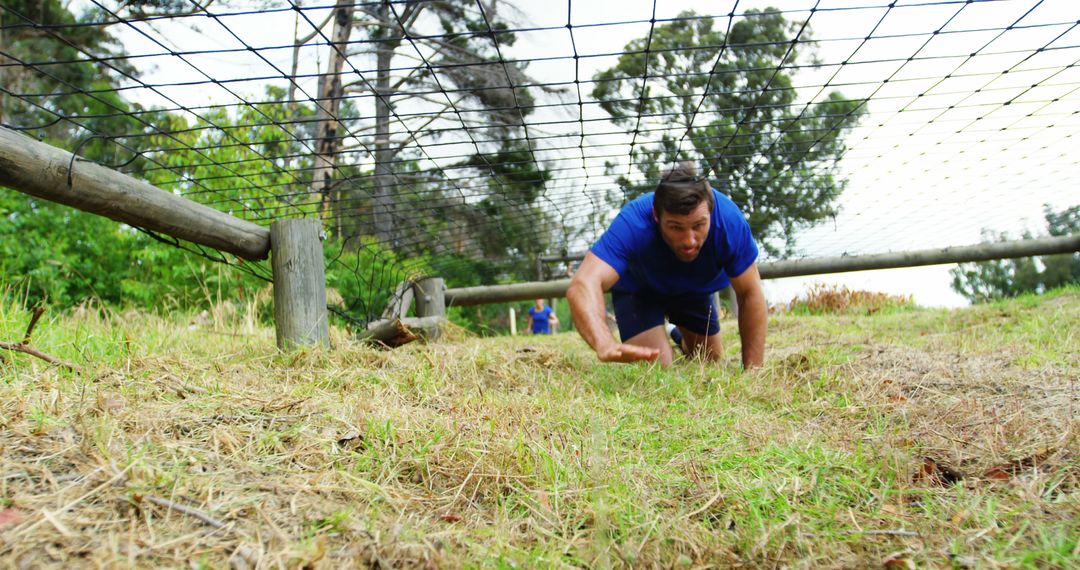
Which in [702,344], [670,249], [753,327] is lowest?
[702,344]

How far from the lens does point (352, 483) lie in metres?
1.43

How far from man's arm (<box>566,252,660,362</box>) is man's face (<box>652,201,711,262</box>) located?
12.8 inches

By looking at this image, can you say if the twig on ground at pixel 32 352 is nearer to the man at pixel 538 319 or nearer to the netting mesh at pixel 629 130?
the netting mesh at pixel 629 130

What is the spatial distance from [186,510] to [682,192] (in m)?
2.36

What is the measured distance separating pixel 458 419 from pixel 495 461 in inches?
14.6

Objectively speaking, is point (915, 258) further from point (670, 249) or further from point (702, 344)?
point (670, 249)

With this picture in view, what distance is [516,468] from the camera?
61.5 inches

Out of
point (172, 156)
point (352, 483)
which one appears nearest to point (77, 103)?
point (172, 156)

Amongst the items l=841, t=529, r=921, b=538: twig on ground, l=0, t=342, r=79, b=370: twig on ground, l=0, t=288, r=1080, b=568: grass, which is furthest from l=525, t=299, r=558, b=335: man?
l=841, t=529, r=921, b=538: twig on ground

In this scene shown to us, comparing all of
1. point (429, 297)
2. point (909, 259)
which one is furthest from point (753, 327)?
point (909, 259)

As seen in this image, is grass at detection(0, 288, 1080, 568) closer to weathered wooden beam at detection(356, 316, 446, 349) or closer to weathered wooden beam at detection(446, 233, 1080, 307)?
weathered wooden beam at detection(356, 316, 446, 349)

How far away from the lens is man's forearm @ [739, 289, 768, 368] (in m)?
3.37

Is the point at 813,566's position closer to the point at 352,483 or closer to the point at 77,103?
the point at 352,483

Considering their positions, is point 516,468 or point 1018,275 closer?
point 516,468
